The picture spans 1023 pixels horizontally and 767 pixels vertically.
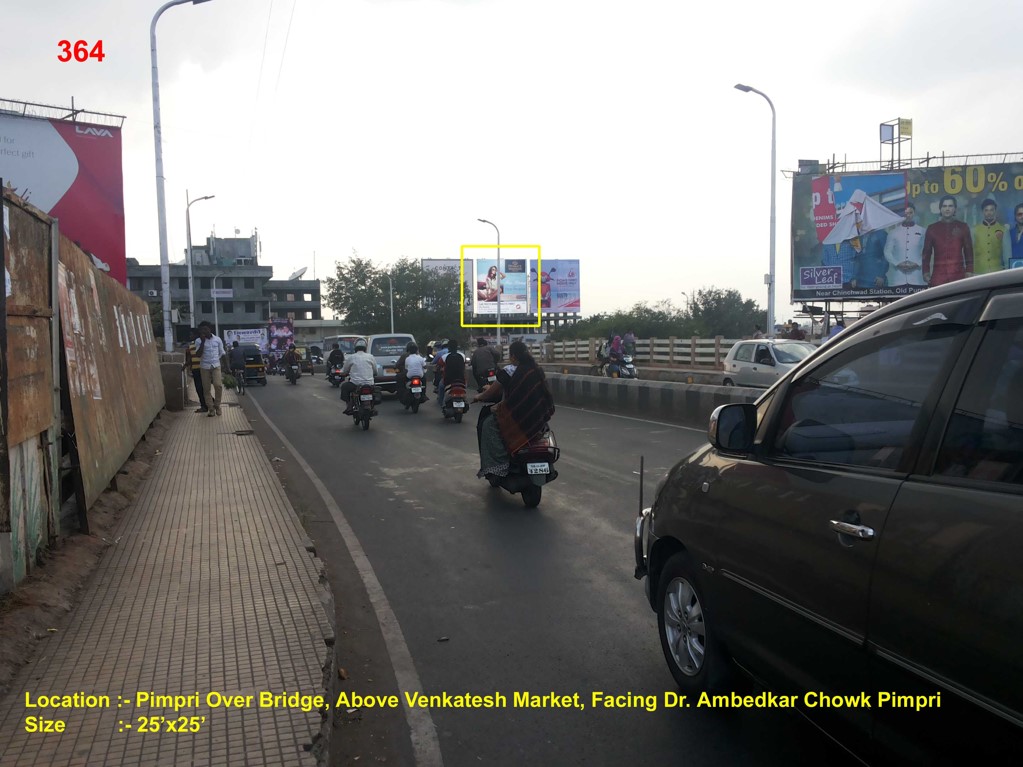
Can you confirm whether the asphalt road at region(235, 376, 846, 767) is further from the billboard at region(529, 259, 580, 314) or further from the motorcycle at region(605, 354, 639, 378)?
the billboard at region(529, 259, 580, 314)

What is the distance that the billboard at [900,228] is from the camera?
3684 centimetres

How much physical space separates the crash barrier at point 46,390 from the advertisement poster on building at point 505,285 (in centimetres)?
6769

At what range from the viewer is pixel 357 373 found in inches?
621

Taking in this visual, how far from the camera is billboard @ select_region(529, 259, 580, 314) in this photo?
83.1 m

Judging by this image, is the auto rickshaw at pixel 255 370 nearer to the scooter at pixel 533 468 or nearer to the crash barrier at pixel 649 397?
the crash barrier at pixel 649 397

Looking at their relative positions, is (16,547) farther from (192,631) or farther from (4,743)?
(4,743)

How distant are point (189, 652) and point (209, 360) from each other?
1314cm

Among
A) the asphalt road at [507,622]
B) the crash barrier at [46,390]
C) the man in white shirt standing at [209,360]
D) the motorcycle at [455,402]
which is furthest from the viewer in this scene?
the motorcycle at [455,402]

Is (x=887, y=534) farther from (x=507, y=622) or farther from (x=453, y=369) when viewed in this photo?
(x=453, y=369)

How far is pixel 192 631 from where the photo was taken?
14.9 ft

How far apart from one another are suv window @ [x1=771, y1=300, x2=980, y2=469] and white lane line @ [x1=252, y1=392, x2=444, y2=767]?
1931mm

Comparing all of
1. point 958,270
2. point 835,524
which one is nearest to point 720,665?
point 835,524

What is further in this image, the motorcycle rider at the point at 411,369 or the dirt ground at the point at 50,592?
the motorcycle rider at the point at 411,369

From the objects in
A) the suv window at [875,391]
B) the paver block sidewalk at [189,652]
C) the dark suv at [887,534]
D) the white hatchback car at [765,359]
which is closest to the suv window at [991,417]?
the dark suv at [887,534]
